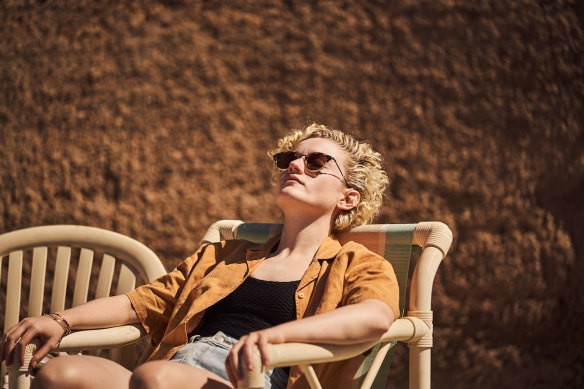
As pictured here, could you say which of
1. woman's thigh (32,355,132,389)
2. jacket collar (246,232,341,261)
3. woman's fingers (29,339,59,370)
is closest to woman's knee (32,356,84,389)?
woman's thigh (32,355,132,389)

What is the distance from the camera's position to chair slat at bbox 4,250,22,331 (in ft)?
7.00

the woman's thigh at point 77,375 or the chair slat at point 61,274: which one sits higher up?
the chair slat at point 61,274

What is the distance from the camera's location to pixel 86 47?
3.11 m

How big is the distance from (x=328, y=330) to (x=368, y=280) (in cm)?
28

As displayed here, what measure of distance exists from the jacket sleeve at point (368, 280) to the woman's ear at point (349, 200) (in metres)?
0.19

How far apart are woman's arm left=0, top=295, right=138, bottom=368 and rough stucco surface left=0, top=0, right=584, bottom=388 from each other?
1.23 m

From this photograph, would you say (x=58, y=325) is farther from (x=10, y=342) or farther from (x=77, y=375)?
(x=77, y=375)

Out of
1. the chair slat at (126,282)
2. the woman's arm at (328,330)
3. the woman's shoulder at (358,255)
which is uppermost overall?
the woman's shoulder at (358,255)

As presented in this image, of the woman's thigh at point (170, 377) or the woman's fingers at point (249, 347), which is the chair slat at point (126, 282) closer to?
the woman's thigh at point (170, 377)

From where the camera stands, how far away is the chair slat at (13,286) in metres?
2.13

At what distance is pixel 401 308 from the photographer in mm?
1883

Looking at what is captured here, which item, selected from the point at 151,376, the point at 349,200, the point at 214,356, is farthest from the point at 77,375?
the point at 349,200

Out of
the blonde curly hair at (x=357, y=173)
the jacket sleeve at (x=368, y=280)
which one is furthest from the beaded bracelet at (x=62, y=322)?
the blonde curly hair at (x=357, y=173)

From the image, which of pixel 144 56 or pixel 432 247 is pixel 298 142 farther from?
pixel 144 56
